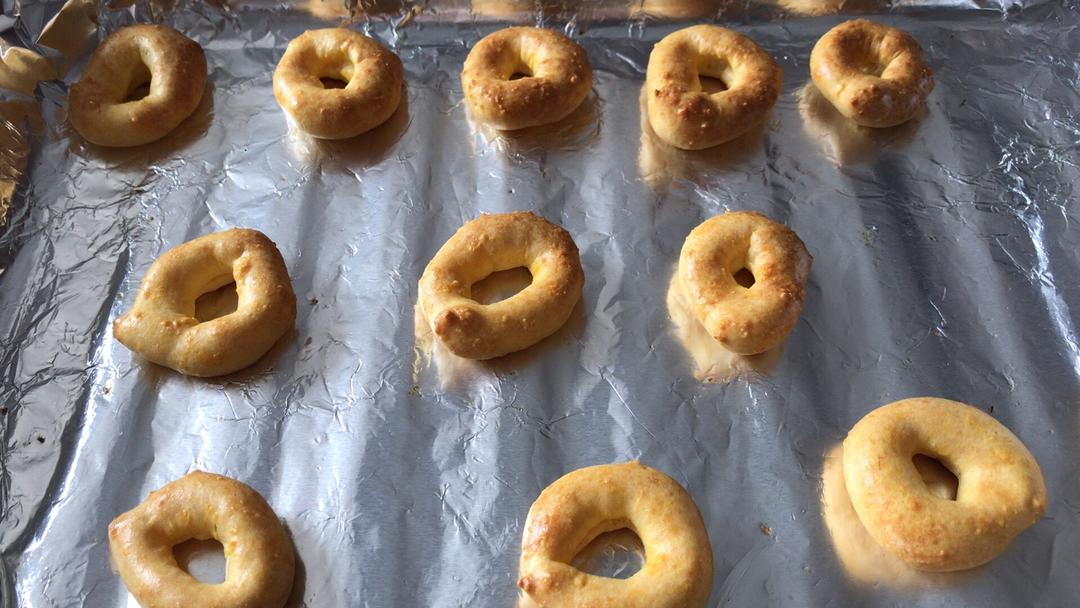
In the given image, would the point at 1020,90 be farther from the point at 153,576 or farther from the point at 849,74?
the point at 153,576

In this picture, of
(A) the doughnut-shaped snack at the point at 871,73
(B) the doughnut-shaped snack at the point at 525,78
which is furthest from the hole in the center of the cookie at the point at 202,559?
(A) the doughnut-shaped snack at the point at 871,73

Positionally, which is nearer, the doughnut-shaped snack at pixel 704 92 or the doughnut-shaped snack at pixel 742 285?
the doughnut-shaped snack at pixel 742 285

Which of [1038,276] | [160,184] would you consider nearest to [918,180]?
[1038,276]

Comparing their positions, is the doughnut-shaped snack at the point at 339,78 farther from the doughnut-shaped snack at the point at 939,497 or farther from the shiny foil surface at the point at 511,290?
the doughnut-shaped snack at the point at 939,497

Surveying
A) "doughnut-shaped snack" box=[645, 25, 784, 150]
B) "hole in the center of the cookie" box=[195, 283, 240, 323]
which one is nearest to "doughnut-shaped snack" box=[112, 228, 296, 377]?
"hole in the center of the cookie" box=[195, 283, 240, 323]

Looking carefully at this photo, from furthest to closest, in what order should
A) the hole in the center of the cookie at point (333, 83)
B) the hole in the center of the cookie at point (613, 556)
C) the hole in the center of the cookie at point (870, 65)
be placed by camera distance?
the hole in the center of the cookie at point (333, 83)
the hole in the center of the cookie at point (870, 65)
the hole in the center of the cookie at point (613, 556)

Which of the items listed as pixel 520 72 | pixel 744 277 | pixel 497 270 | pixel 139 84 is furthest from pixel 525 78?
pixel 139 84
